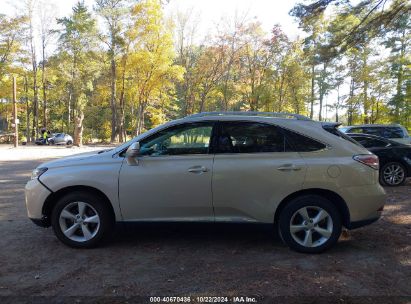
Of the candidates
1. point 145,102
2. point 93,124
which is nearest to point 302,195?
point 145,102

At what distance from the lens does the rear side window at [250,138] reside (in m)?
4.77

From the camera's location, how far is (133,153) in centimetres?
470

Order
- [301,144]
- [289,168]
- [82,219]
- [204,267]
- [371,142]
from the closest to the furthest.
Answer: [204,267] → [289,168] → [301,144] → [82,219] → [371,142]

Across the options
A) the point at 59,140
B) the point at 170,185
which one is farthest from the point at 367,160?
the point at 59,140

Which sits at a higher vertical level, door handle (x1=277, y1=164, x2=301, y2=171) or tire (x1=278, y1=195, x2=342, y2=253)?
door handle (x1=277, y1=164, x2=301, y2=171)

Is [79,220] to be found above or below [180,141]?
below

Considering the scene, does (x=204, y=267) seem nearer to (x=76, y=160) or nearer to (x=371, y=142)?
(x=76, y=160)

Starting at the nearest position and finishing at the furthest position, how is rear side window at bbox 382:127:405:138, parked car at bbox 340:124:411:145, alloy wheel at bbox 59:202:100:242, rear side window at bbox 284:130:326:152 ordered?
rear side window at bbox 284:130:326:152, alloy wheel at bbox 59:202:100:242, parked car at bbox 340:124:411:145, rear side window at bbox 382:127:405:138

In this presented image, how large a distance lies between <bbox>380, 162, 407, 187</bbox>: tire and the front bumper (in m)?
8.59

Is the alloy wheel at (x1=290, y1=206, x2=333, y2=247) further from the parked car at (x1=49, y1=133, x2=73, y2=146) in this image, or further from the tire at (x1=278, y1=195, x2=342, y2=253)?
the parked car at (x1=49, y1=133, x2=73, y2=146)

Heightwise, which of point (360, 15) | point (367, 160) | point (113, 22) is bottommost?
point (367, 160)

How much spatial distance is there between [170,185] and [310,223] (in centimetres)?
179

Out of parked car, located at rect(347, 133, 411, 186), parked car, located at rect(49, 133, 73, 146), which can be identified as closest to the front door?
parked car, located at rect(347, 133, 411, 186)

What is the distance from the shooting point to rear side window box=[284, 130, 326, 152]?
4.74 m
